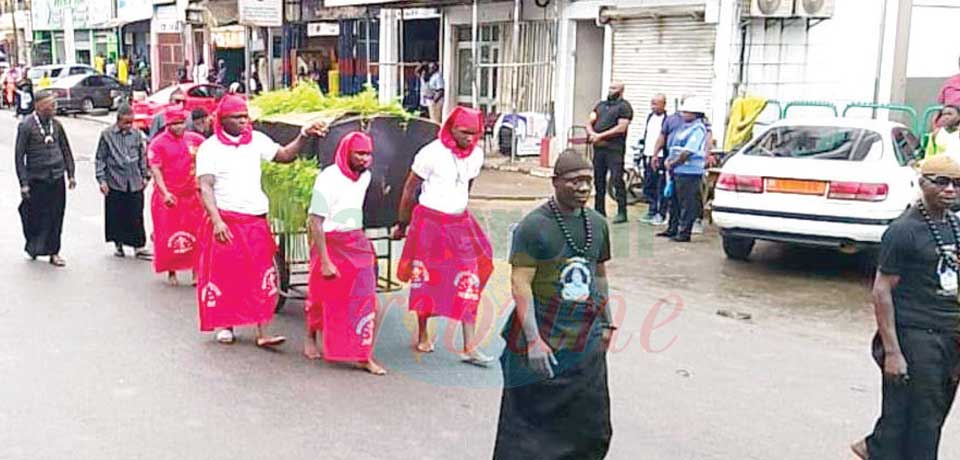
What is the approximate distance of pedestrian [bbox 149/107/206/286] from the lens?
882 centimetres

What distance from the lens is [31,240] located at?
9.62m

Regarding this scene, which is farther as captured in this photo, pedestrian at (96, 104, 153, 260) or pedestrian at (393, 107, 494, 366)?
pedestrian at (96, 104, 153, 260)

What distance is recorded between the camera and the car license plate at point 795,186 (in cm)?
902

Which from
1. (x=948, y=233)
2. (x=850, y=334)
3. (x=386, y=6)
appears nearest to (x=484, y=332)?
(x=850, y=334)

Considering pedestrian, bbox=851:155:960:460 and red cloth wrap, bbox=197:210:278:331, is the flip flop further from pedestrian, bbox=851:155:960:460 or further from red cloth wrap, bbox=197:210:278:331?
pedestrian, bbox=851:155:960:460

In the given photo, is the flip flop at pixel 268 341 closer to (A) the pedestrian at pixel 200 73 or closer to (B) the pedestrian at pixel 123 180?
(B) the pedestrian at pixel 123 180

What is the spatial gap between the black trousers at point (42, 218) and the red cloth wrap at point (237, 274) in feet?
11.2

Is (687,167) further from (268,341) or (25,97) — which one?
(25,97)

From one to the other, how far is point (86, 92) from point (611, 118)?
991 inches

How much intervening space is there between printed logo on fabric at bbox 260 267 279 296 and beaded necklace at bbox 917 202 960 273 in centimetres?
423

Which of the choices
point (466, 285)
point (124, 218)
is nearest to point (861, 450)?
point (466, 285)

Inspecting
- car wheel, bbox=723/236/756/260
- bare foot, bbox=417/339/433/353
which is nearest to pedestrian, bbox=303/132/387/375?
bare foot, bbox=417/339/433/353

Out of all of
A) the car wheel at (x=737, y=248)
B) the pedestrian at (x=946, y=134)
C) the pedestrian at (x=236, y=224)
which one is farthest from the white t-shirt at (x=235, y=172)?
the pedestrian at (x=946, y=134)

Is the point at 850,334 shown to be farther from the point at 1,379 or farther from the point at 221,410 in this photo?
the point at 1,379
